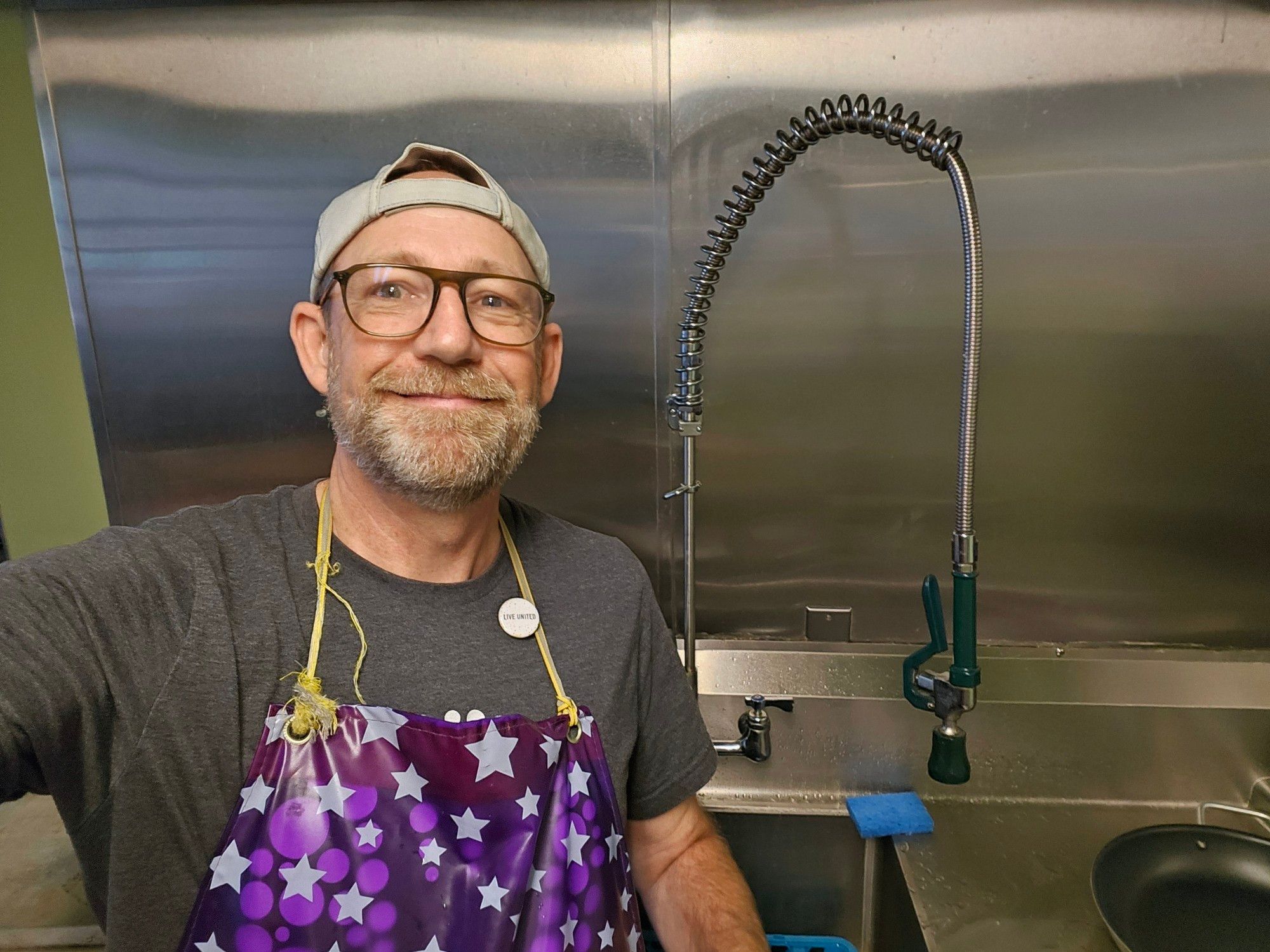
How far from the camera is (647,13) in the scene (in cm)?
116

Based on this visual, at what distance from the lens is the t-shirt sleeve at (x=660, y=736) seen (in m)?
0.92

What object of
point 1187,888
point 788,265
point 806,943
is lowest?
point 806,943

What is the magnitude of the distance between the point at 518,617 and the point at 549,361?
34 cm

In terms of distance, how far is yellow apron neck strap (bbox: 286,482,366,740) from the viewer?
67cm

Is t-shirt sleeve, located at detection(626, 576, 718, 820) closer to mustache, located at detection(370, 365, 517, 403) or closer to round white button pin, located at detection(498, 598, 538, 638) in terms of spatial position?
round white button pin, located at detection(498, 598, 538, 638)

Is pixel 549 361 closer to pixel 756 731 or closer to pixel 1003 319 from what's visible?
pixel 756 731

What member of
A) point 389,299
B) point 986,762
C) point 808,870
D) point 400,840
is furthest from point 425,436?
point 986,762

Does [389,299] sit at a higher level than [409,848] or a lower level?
higher

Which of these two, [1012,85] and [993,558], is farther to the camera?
[993,558]

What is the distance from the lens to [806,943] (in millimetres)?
1106

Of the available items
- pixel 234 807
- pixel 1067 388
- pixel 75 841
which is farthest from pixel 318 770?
pixel 1067 388

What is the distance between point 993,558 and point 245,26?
1572 millimetres

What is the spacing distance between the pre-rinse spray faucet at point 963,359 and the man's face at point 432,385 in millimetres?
306

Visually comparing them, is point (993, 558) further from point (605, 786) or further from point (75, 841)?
point (75, 841)
